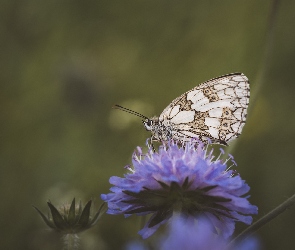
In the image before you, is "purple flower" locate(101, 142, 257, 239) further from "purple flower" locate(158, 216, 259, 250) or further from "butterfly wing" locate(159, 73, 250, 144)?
"purple flower" locate(158, 216, 259, 250)

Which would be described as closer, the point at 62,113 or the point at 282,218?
the point at 282,218

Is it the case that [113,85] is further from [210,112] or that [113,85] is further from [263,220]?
[263,220]

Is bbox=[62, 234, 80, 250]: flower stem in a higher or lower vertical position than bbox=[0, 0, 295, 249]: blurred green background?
lower

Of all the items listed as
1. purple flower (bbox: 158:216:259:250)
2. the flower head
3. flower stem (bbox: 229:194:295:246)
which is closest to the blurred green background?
A: the flower head

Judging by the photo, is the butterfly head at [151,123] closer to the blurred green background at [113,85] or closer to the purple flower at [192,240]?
the blurred green background at [113,85]

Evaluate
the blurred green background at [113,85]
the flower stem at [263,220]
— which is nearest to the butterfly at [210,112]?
the flower stem at [263,220]

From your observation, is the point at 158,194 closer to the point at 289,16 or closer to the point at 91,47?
the point at 91,47

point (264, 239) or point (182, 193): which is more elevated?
point (264, 239)

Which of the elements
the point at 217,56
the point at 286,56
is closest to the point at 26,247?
the point at 217,56
